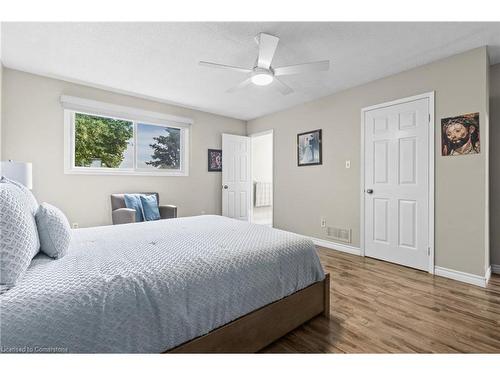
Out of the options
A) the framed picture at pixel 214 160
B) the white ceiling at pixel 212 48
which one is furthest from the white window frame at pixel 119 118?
the framed picture at pixel 214 160

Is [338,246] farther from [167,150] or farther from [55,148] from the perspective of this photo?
[55,148]

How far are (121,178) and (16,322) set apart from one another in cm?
325

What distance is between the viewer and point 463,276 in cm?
248

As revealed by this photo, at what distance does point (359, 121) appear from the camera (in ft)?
11.0

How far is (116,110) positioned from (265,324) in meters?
3.63

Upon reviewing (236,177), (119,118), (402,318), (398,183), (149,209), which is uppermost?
(119,118)

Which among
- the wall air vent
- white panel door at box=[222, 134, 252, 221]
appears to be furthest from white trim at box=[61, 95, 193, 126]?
the wall air vent

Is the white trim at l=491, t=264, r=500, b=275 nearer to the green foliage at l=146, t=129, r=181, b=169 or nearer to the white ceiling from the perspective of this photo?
the white ceiling

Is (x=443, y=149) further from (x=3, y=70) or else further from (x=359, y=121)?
(x=3, y=70)

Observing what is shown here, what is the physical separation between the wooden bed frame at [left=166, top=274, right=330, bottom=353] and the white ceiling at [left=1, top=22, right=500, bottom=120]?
214cm

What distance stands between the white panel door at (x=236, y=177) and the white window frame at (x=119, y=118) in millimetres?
799

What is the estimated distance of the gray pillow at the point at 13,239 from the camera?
0.92m

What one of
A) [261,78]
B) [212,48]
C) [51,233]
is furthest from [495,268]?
[51,233]
